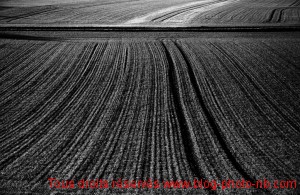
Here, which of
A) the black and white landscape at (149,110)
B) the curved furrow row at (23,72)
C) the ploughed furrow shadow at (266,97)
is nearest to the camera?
the black and white landscape at (149,110)

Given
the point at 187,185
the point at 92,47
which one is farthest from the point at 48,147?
the point at 92,47

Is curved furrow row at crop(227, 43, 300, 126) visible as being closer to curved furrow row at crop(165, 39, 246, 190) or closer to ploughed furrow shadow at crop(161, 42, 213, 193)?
curved furrow row at crop(165, 39, 246, 190)

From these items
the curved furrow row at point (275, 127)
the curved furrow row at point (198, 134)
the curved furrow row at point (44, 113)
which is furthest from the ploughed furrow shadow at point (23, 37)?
the curved furrow row at point (275, 127)

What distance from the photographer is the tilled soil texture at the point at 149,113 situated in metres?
3.20

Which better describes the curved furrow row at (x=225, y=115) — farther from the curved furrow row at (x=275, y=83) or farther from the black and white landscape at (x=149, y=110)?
the curved furrow row at (x=275, y=83)

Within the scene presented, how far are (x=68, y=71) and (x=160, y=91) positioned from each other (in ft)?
7.54

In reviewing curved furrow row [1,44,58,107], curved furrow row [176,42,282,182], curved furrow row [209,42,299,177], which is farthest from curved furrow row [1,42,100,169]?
curved furrow row [209,42,299,177]

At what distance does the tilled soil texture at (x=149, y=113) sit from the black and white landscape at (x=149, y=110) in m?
0.02

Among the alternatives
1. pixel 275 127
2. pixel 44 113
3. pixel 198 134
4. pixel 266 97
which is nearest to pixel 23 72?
pixel 44 113

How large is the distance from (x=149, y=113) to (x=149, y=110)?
11 centimetres

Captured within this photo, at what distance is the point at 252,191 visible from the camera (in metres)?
2.85

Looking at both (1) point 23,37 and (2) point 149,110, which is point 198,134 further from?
(1) point 23,37

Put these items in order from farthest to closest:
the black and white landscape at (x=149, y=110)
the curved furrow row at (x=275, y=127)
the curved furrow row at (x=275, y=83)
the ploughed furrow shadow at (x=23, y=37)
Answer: the ploughed furrow shadow at (x=23, y=37) → the curved furrow row at (x=275, y=83) → the curved furrow row at (x=275, y=127) → the black and white landscape at (x=149, y=110)

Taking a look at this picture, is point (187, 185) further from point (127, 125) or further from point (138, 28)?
point (138, 28)
